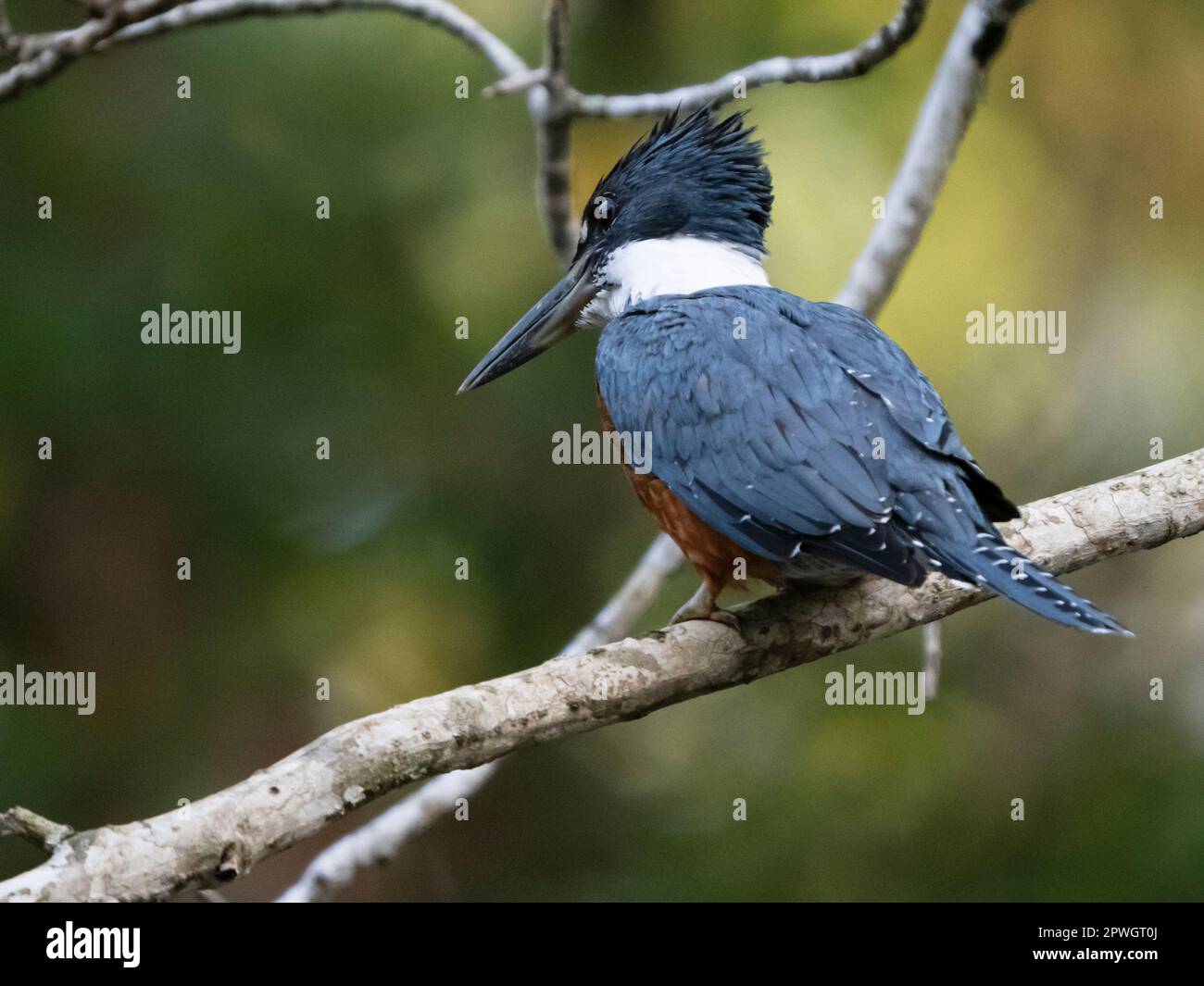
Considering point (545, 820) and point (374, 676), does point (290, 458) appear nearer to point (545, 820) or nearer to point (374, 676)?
point (374, 676)

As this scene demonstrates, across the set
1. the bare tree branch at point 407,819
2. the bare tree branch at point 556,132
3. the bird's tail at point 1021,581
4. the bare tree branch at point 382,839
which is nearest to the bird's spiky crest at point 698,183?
the bare tree branch at point 556,132

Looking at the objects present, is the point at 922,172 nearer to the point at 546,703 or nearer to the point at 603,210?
the point at 603,210

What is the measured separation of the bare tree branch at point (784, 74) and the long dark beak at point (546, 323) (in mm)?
457

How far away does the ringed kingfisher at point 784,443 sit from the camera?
2.47 metres

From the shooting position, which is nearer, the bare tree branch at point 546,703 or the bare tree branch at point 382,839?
the bare tree branch at point 546,703

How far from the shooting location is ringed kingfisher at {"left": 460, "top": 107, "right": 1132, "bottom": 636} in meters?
2.47

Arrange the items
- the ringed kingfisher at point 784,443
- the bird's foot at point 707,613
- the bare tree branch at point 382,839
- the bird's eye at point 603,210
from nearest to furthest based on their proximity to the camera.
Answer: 1. the ringed kingfisher at point 784,443
2. the bird's foot at point 707,613
3. the bare tree branch at point 382,839
4. the bird's eye at point 603,210

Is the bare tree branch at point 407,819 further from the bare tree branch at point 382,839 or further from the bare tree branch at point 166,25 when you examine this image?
the bare tree branch at point 166,25

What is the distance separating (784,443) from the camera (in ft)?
8.78

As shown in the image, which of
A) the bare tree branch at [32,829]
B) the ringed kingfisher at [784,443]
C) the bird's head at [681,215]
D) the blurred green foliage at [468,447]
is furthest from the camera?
the blurred green foliage at [468,447]

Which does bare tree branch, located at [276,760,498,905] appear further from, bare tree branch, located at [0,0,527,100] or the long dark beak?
bare tree branch, located at [0,0,527,100]

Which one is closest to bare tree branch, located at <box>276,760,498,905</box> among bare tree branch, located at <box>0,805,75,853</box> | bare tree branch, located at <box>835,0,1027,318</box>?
bare tree branch, located at <box>0,805,75,853</box>

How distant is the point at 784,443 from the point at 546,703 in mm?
761

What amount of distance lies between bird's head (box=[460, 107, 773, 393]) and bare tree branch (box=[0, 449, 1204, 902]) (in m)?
0.99
